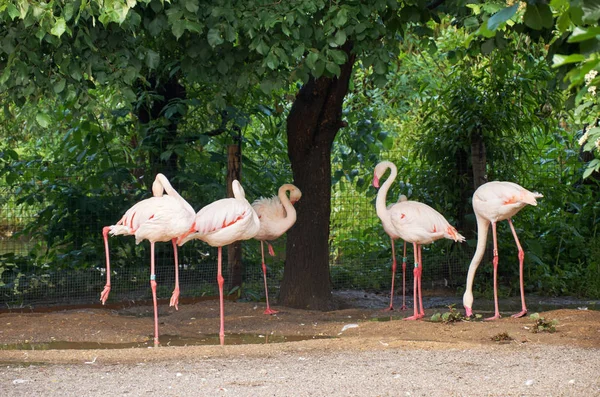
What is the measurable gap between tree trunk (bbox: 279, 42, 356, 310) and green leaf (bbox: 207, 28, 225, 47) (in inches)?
93.8

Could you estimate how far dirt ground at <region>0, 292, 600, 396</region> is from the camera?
16.0ft

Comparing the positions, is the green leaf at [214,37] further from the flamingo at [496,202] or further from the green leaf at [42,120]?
the flamingo at [496,202]

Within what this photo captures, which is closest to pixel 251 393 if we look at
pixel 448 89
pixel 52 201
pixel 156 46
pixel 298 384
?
pixel 298 384

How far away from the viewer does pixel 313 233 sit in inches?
343

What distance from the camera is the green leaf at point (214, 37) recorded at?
6176mm

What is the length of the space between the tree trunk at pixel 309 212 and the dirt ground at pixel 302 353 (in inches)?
14.1

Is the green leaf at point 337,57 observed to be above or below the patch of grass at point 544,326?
above

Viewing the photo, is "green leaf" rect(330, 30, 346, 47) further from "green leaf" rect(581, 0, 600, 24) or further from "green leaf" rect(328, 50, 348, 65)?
"green leaf" rect(581, 0, 600, 24)

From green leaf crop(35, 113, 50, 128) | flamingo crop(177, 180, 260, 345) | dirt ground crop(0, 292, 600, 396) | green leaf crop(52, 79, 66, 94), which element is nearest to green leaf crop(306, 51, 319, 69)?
flamingo crop(177, 180, 260, 345)

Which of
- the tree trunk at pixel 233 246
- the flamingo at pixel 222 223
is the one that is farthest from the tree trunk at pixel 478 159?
the flamingo at pixel 222 223

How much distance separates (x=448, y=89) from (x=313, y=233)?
11.1 feet

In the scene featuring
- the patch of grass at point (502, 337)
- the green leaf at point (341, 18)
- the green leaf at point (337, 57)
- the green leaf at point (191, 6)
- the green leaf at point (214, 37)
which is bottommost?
the patch of grass at point (502, 337)

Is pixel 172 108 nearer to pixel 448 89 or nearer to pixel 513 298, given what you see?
pixel 448 89

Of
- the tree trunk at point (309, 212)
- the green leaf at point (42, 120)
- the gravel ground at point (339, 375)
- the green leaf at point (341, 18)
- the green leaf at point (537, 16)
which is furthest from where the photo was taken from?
the tree trunk at point (309, 212)
